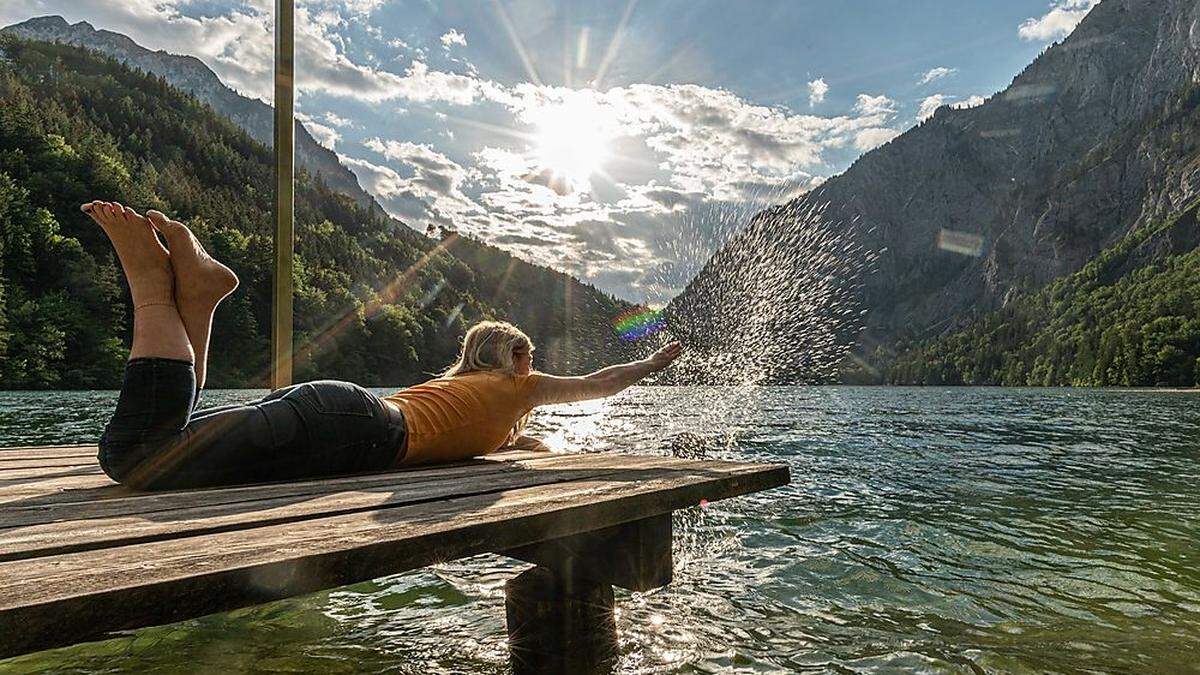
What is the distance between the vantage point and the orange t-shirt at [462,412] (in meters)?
4.13

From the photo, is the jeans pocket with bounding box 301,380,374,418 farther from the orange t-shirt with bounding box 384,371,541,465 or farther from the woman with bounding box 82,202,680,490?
the orange t-shirt with bounding box 384,371,541,465

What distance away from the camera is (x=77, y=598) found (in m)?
1.44

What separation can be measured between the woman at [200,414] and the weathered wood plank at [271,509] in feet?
1.32

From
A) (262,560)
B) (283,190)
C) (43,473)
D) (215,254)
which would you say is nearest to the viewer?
(262,560)

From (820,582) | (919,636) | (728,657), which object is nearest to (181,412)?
(728,657)

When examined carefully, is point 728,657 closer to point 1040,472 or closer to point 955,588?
point 955,588

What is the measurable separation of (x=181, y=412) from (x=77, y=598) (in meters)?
2.06

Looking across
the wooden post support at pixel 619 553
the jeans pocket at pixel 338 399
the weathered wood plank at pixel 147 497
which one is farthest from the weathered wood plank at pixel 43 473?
the wooden post support at pixel 619 553

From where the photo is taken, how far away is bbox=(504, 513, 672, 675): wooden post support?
3535 millimetres

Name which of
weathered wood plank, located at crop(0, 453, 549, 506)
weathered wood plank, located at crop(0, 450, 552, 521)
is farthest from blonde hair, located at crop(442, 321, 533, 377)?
weathered wood plank, located at crop(0, 453, 549, 506)

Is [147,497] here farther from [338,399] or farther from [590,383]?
[590,383]

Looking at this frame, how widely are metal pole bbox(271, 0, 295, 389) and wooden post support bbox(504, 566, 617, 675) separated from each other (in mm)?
2570

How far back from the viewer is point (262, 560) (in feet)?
5.76

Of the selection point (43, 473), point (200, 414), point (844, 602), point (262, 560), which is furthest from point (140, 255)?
point (844, 602)
